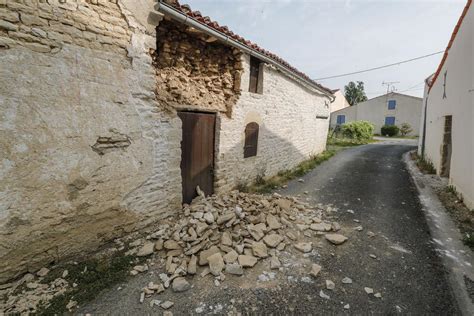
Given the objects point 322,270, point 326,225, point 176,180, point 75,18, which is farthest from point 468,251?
point 75,18

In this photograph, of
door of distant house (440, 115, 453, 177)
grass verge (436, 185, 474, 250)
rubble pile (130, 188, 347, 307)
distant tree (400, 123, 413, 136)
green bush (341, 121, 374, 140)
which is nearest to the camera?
rubble pile (130, 188, 347, 307)

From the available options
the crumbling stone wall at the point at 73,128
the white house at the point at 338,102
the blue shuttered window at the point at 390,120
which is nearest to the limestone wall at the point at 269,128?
the crumbling stone wall at the point at 73,128

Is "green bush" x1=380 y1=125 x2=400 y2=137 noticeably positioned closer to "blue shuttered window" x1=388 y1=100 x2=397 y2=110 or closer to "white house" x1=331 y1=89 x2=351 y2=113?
"blue shuttered window" x1=388 y1=100 x2=397 y2=110

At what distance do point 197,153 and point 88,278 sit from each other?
2799 mm

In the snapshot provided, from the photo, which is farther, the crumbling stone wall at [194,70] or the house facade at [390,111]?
the house facade at [390,111]

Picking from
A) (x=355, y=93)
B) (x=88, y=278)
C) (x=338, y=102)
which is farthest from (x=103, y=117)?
(x=355, y=93)

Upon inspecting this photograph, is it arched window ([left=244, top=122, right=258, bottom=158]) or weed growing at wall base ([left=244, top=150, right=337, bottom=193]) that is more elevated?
arched window ([left=244, top=122, right=258, bottom=158])

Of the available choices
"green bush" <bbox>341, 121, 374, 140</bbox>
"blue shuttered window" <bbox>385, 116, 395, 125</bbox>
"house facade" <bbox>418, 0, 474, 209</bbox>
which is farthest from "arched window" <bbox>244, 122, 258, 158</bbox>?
"blue shuttered window" <bbox>385, 116, 395, 125</bbox>

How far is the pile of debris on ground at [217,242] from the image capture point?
9.02 ft

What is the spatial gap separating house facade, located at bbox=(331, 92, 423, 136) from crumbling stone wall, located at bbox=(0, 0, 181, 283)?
106 ft

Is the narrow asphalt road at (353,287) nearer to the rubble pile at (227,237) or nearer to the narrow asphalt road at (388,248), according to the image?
the narrow asphalt road at (388,248)

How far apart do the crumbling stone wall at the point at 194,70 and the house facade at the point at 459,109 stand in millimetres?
5416

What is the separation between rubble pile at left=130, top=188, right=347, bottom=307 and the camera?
3.07 m

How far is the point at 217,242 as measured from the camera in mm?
3553
